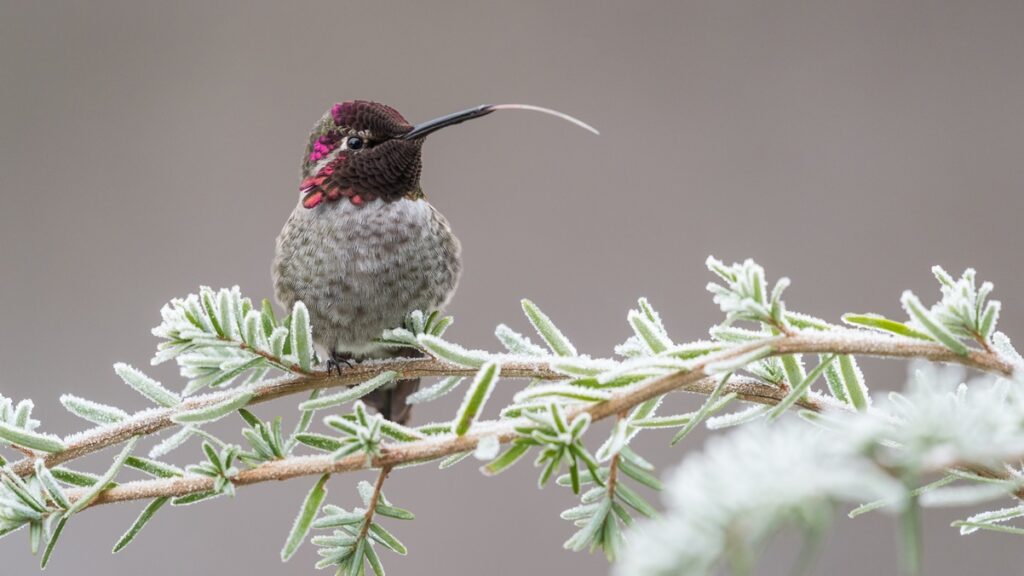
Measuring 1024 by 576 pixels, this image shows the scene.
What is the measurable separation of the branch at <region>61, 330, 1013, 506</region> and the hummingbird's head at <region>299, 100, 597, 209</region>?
0.36 meters

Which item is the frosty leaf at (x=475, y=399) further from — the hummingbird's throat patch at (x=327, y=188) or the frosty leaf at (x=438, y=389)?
the hummingbird's throat patch at (x=327, y=188)

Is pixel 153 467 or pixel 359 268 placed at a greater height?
pixel 359 268

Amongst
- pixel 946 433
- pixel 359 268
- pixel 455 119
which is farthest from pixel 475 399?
pixel 359 268

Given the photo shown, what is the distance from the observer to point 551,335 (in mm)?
329

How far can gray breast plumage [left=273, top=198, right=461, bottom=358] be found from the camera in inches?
24.6

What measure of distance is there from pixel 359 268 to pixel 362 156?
8 centimetres

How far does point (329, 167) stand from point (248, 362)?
37cm

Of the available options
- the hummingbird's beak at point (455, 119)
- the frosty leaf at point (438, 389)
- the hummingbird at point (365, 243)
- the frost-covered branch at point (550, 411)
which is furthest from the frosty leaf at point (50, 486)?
the hummingbird at point (365, 243)

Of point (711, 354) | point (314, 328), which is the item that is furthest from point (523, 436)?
point (314, 328)

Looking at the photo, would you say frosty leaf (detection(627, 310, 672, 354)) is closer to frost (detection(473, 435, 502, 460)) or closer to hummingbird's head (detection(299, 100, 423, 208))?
frost (detection(473, 435, 502, 460))

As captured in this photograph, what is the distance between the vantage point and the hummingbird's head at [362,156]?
25.5 inches

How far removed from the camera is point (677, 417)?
28 centimetres

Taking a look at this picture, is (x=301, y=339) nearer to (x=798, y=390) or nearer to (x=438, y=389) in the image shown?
(x=438, y=389)

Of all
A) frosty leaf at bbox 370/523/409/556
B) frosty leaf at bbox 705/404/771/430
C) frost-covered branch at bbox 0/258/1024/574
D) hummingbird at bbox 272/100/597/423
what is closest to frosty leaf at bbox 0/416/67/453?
frost-covered branch at bbox 0/258/1024/574
